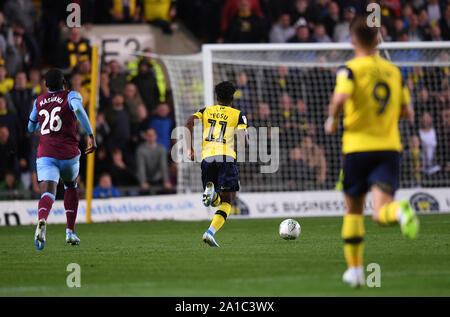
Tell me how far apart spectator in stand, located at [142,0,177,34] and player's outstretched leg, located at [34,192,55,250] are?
376 inches

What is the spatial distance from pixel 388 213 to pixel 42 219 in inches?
202

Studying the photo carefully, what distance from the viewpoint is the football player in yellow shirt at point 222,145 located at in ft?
37.1

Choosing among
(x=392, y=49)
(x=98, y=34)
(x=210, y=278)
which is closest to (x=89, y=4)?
(x=98, y=34)

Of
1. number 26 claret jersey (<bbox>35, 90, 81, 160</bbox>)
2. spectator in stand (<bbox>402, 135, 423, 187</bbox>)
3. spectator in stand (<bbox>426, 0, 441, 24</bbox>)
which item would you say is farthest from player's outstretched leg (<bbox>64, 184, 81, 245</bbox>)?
spectator in stand (<bbox>426, 0, 441, 24</bbox>)

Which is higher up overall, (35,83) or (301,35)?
(301,35)

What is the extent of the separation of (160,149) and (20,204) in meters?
3.08

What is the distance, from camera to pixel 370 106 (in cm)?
707

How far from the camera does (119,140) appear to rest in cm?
1819

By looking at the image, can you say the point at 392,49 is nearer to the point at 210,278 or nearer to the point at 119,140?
the point at 119,140

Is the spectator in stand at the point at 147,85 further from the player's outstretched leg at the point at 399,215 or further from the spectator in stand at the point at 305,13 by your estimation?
the player's outstretched leg at the point at 399,215

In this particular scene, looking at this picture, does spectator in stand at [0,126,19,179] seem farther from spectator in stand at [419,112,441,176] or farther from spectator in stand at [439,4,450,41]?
spectator in stand at [439,4,450,41]

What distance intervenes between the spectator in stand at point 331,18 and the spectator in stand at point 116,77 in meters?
4.90

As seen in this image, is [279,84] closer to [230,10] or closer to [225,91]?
[230,10]

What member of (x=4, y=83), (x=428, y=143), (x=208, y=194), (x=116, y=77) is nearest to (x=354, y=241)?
(x=208, y=194)
